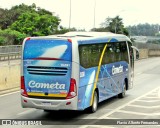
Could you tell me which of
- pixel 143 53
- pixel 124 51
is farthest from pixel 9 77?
pixel 143 53

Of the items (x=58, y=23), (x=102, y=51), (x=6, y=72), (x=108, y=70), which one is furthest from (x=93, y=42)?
(x=58, y=23)

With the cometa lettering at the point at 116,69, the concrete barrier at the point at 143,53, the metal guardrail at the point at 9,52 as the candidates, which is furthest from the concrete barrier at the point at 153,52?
the cometa lettering at the point at 116,69

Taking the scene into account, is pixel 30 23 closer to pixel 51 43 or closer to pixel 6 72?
pixel 6 72

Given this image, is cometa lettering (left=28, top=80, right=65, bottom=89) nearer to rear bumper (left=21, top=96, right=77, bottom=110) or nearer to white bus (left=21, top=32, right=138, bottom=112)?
white bus (left=21, top=32, right=138, bottom=112)

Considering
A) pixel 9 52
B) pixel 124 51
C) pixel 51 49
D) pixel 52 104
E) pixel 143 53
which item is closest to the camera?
pixel 52 104

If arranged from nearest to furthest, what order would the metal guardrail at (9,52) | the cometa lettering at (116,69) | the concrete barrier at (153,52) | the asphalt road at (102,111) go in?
the asphalt road at (102,111), the cometa lettering at (116,69), the metal guardrail at (9,52), the concrete barrier at (153,52)

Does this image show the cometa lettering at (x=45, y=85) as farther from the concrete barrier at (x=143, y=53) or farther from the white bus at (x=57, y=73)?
the concrete barrier at (x=143, y=53)

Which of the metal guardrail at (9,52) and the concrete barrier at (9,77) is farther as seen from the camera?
the metal guardrail at (9,52)

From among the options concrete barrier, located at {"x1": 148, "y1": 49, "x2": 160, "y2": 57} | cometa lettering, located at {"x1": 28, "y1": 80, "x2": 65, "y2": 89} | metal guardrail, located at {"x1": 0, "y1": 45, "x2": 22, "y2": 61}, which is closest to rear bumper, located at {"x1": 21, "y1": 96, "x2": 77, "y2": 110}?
cometa lettering, located at {"x1": 28, "y1": 80, "x2": 65, "y2": 89}

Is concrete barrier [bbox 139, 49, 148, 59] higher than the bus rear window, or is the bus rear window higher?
the bus rear window

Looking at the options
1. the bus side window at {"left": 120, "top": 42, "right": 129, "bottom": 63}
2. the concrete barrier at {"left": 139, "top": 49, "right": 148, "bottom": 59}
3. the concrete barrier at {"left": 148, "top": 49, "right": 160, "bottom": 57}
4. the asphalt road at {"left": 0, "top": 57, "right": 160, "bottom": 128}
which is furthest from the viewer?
the concrete barrier at {"left": 148, "top": 49, "right": 160, "bottom": 57}

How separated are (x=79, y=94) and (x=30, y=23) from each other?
6587cm

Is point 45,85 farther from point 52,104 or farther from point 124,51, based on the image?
→ point 124,51

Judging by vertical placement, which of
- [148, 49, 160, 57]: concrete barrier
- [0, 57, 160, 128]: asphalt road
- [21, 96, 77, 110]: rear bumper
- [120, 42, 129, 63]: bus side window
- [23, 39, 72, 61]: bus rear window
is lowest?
[148, 49, 160, 57]: concrete barrier
